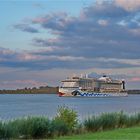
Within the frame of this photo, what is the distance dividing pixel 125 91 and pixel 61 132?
9436cm

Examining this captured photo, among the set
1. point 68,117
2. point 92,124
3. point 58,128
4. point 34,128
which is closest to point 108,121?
point 92,124

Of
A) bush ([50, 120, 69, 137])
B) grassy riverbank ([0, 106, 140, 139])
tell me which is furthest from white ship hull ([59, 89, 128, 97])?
bush ([50, 120, 69, 137])

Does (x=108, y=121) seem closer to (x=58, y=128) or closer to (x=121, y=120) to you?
(x=121, y=120)

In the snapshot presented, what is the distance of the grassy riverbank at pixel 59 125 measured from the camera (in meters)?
14.9

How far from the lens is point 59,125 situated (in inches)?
636

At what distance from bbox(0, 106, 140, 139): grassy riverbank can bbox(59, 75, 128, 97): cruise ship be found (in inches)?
2899

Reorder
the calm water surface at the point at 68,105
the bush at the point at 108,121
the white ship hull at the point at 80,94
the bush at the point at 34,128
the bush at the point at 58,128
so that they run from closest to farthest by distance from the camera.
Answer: the bush at the point at 34,128 → the bush at the point at 58,128 → the bush at the point at 108,121 → the calm water surface at the point at 68,105 → the white ship hull at the point at 80,94

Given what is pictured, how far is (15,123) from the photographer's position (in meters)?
15.4

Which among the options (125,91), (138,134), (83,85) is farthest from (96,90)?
(138,134)

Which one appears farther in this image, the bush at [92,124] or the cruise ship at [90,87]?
the cruise ship at [90,87]

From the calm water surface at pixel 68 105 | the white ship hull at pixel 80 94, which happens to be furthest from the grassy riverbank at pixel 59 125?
the white ship hull at pixel 80 94

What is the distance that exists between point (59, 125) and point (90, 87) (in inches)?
3211

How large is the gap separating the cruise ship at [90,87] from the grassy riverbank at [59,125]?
242 feet

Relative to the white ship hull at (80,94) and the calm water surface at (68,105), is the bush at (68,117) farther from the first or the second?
the white ship hull at (80,94)
